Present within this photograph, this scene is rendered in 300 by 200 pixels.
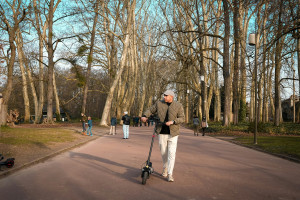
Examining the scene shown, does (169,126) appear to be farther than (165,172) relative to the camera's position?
No

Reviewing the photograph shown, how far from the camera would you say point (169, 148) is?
607cm

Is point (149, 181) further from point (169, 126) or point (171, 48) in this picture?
point (171, 48)

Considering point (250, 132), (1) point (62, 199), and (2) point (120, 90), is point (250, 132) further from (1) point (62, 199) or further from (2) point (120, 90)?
(2) point (120, 90)

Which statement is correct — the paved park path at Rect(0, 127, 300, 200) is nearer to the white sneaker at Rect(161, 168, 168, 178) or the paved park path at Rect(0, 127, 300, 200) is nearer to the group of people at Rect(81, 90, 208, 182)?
the white sneaker at Rect(161, 168, 168, 178)

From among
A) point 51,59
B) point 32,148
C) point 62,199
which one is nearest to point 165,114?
point 62,199

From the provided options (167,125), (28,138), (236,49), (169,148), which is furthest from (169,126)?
(236,49)

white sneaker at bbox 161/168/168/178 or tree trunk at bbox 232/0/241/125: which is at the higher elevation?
tree trunk at bbox 232/0/241/125

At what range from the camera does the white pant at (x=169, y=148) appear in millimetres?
6008

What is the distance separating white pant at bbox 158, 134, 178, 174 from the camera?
19.7 feet

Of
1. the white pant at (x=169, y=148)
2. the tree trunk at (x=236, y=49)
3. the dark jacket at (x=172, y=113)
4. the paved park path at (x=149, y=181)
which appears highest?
the tree trunk at (x=236, y=49)

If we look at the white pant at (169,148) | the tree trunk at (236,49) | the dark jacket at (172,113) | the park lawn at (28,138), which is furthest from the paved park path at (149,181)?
the tree trunk at (236,49)

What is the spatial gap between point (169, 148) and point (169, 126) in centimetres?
43

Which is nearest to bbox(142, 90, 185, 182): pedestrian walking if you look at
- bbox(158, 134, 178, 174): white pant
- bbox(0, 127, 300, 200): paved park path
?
bbox(158, 134, 178, 174): white pant

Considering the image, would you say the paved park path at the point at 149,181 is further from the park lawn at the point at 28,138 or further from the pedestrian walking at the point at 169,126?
the park lawn at the point at 28,138
